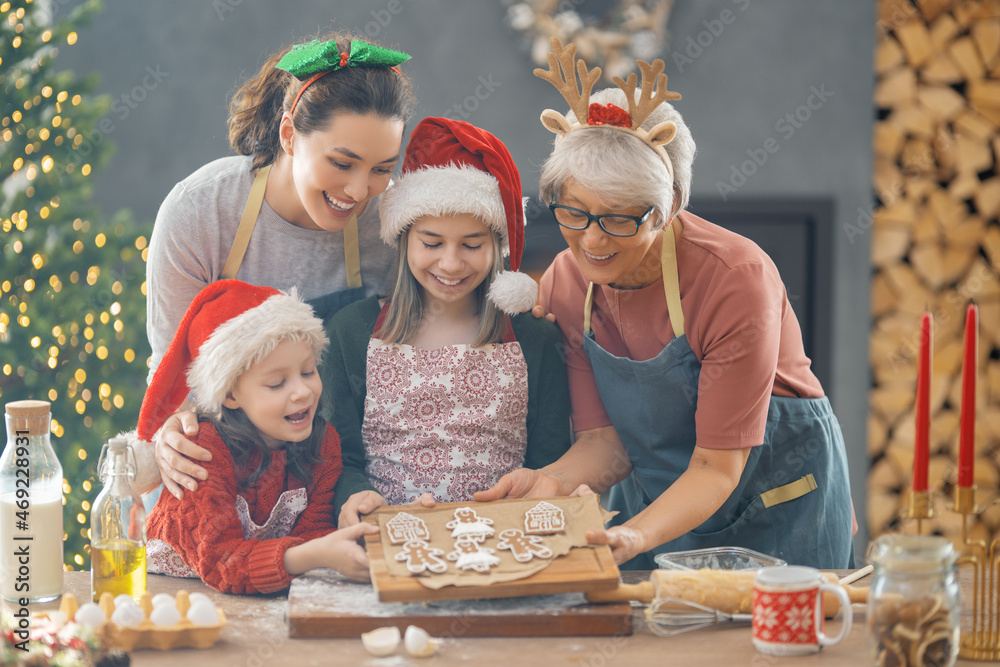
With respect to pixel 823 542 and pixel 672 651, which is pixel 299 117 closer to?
pixel 672 651

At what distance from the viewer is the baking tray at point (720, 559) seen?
1.40m

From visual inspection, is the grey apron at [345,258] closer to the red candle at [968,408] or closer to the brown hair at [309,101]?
the brown hair at [309,101]

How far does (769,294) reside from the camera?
5.19ft

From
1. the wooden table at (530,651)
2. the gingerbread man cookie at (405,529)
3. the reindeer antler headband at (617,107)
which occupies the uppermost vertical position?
the reindeer antler headband at (617,107)

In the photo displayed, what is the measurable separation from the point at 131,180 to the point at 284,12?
31.6 inches

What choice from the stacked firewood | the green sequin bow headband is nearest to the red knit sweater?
the green sequin bow headband

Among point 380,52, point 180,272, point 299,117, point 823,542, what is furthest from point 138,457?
point 823,542

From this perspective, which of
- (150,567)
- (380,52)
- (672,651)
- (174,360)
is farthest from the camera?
(380,52)

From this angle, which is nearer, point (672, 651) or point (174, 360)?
point (672, 651)

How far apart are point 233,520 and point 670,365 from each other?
2.54ft

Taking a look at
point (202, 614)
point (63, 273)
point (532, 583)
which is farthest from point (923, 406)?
point (63, 273)

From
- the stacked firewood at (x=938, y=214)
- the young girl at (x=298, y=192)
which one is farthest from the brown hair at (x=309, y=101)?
the stacked firewood at (x=938, y=214)

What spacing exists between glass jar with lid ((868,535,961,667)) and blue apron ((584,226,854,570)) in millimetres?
603

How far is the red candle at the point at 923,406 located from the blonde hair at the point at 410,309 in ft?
2.73
